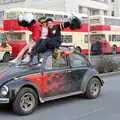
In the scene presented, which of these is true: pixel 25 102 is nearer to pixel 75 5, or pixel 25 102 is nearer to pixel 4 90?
pixel 4 90

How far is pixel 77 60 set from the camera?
11.4 m

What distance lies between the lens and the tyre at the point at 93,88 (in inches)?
455

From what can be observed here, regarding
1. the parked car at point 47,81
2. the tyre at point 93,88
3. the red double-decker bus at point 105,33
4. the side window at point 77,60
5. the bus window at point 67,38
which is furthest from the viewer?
the red double-decker bus at point 105,33

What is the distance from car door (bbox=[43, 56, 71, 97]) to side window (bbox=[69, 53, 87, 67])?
0.29m

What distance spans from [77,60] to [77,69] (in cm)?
30

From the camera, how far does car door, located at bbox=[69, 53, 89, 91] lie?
11.0m

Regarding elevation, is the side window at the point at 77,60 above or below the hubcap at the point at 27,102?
above

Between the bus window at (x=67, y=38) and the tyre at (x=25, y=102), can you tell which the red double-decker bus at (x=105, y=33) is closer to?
the bus window at (x=67, y=38)

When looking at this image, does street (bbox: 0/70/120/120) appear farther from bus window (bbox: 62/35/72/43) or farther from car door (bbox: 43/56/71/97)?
bus window (bbox: 62/35/72/43)

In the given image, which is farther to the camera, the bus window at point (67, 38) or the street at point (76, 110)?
the bus window at point (67, 38)

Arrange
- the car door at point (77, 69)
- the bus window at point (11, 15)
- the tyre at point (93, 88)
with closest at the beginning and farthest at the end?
the car door at point (77, 69)
the tyre at point (93, 88)
the bus window at point (11, 15)

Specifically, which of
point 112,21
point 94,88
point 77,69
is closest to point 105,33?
point 112,21

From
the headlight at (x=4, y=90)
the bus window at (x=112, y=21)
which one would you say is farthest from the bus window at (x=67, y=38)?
the headlight at (x=4, y=90)

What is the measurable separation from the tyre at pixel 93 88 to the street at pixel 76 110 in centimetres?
15
